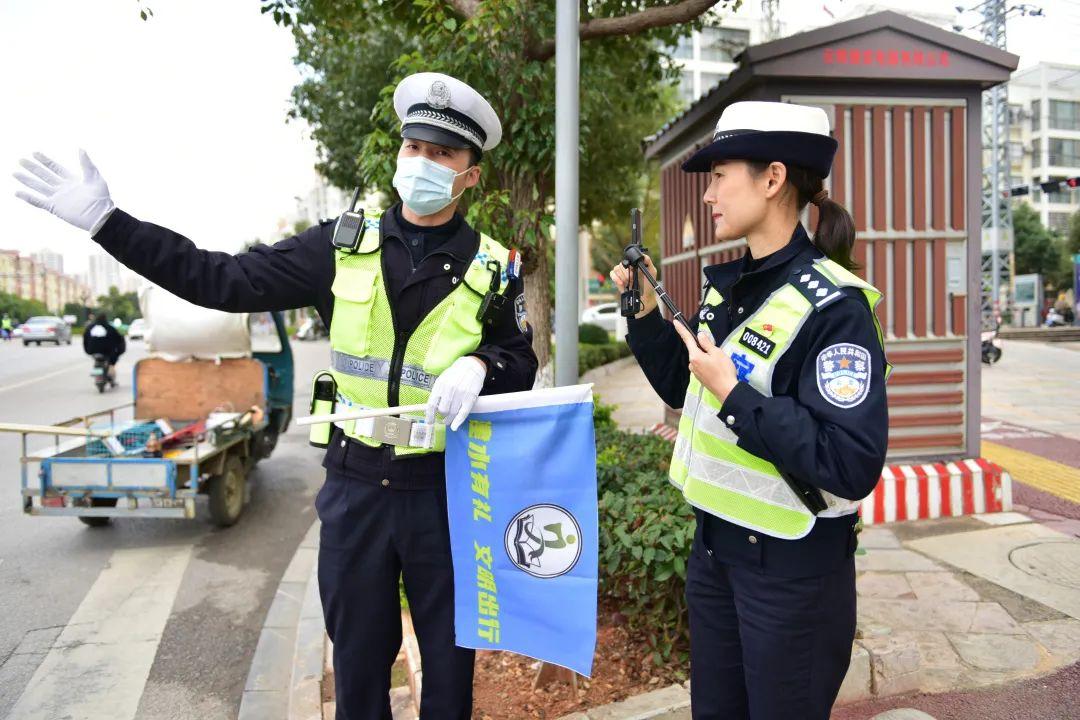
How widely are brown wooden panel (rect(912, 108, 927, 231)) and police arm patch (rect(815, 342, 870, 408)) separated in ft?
15.3

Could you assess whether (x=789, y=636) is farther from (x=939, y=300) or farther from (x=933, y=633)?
(x=939, y=300)

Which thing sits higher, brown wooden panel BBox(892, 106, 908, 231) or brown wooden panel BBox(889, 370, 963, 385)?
brown wooden panel BBox(892, 106, 908, 231)

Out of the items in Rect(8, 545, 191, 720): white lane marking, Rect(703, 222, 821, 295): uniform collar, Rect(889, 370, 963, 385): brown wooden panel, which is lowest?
Rect(8, 545, 191, 720): white lane marking

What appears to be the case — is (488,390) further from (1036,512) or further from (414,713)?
(1036,512)

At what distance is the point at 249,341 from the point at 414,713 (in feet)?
16.3

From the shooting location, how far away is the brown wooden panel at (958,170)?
19.1ft

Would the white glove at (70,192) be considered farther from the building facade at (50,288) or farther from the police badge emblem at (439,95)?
the building facade at (50,288)

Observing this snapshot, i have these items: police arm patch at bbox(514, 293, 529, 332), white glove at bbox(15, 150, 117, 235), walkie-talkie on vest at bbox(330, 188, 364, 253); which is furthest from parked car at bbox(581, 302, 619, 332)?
white glove at bbox(15, 150, 117, 235)

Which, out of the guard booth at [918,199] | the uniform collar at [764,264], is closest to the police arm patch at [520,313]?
the uniform collar at [764,264]

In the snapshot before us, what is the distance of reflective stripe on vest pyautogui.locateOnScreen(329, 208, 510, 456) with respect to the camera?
7.48 ft

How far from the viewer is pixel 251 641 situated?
438cm

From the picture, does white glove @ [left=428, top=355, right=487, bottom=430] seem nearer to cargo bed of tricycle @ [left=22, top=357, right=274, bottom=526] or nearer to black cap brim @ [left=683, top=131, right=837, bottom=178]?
black cap brim @ [left=683, top=131, right=837, bottom=178]

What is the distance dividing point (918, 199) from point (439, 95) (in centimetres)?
474

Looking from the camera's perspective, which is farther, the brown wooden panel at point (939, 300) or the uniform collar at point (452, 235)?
the brown wooden panel at point (939, 300)
